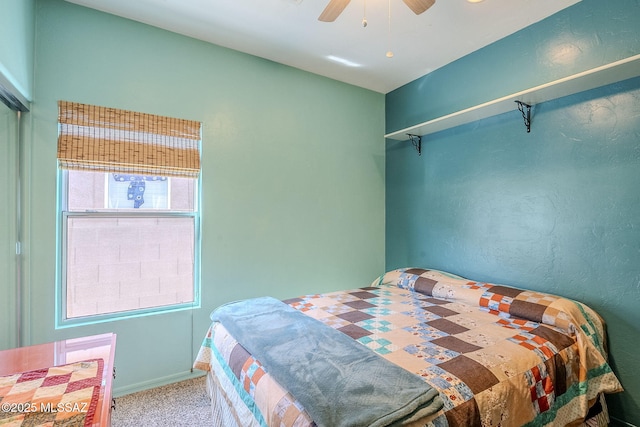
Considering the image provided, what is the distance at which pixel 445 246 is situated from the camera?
9.48 ft

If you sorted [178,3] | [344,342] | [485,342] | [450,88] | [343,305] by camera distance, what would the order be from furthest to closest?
1. [450,88]
2. [343,305]
3. [178,3]
4. [485,342]
5. [344,342]

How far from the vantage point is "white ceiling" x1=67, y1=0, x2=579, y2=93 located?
6.73 feet

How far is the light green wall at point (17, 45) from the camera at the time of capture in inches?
59.9

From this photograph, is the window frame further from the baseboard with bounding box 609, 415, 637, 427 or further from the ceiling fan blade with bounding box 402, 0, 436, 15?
the baseboard with bounding box 609, 415, 637, 427

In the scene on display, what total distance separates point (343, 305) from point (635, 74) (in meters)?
2.32

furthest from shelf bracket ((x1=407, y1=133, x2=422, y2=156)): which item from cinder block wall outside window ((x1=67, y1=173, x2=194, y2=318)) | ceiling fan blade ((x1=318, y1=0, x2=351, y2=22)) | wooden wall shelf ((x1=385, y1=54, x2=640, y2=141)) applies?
cinder block wall outside window ((x1=67, y1=173, x2=194, y2=318))

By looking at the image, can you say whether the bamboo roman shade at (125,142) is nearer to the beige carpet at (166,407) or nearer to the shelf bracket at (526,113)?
the beige carpet at (166,407)

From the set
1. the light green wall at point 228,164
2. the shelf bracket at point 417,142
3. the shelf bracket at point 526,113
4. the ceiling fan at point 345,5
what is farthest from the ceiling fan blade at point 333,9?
the shelf bracket at point 417,142

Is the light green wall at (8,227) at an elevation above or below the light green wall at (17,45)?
below

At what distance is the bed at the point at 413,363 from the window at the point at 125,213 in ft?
2.60

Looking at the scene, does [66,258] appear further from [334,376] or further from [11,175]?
[334,376]

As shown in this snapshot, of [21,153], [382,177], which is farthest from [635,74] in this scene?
[21,153]

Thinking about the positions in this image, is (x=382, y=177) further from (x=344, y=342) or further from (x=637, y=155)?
(x=344, y=342)

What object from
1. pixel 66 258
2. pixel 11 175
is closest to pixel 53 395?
pixel 66 258
